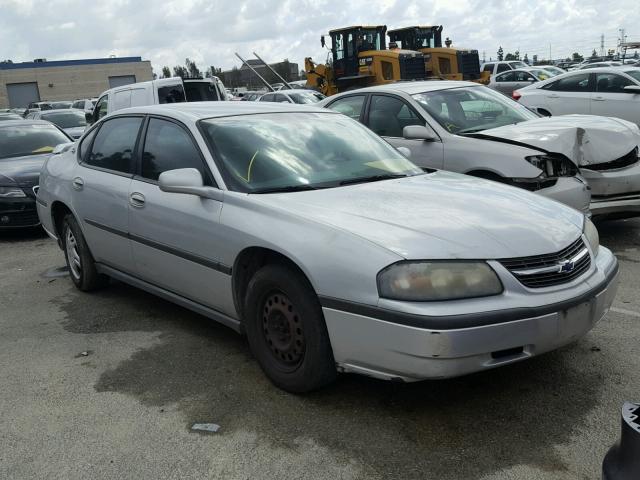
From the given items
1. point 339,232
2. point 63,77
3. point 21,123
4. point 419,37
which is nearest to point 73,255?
point 339,232

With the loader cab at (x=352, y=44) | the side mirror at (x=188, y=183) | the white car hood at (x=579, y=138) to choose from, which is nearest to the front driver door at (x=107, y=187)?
the side mirror at (x=188, y=183)

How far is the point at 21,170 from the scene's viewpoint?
904 centimetres

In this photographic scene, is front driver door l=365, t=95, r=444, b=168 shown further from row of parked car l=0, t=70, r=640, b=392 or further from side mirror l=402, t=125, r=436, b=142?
row of parked car l=0, t=70, r=640, b=392

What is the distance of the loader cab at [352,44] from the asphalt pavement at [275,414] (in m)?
18.8

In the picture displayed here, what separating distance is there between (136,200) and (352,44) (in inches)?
A: 746

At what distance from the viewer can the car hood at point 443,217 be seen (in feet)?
10.5

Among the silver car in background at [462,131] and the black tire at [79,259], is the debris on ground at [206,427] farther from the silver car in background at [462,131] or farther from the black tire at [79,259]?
the silver car in background at [462,131]

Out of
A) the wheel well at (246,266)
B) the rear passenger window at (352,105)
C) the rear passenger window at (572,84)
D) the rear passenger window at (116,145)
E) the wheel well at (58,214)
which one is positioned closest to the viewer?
the wheel well at (246,266)

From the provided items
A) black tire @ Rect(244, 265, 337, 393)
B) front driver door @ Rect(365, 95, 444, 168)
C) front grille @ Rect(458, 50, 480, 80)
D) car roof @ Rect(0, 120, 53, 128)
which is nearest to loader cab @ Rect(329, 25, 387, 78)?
front grille @ Rect(458, 50, 480, 80)

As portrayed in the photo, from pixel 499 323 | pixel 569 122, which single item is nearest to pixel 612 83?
pixel 569 122

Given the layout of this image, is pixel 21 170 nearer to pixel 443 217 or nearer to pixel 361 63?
pixel 443 217

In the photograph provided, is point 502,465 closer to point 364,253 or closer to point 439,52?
point 364,253

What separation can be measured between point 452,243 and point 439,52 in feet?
72.3

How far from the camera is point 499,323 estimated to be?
9.96 feet
